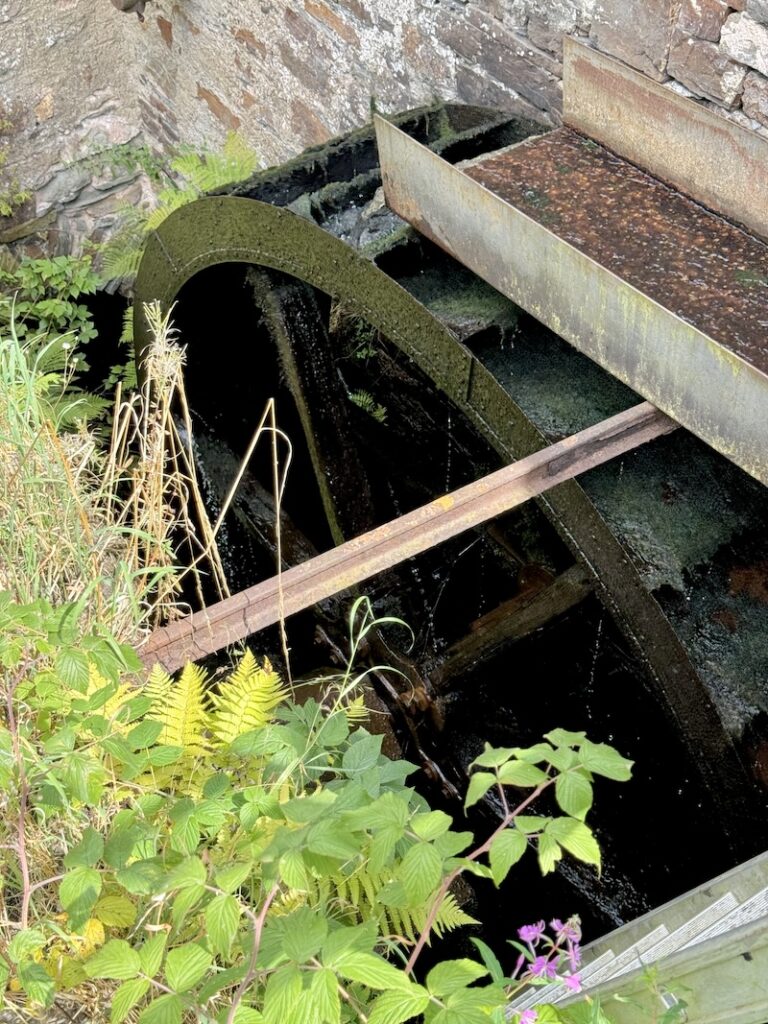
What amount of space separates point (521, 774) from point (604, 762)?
13 cm

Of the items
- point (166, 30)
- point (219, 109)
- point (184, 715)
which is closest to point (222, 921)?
point (184, 715)

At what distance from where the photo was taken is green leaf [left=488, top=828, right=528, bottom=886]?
1530 millimetres

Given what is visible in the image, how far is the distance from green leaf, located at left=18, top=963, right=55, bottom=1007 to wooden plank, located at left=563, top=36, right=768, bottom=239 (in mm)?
2407

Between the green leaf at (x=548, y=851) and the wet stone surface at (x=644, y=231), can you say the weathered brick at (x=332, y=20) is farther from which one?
the green leaf at (x=548, y=851)

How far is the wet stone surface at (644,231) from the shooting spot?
2592 mm

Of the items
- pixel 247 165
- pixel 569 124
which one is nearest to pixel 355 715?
pixel 569 124

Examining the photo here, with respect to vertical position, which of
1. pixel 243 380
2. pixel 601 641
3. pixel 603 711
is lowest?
pixel 603 711

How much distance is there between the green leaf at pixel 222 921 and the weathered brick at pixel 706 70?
2.45 m

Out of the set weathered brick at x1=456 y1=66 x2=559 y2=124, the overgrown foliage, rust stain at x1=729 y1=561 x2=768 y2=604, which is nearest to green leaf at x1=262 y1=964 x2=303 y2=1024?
the overgrown foliage

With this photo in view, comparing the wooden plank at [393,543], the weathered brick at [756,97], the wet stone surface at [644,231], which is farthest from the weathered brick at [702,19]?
the wooden plank at [393,543]

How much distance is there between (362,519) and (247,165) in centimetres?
250

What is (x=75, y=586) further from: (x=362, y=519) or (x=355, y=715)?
(x=362, y=519)

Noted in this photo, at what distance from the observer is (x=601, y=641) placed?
3.57m

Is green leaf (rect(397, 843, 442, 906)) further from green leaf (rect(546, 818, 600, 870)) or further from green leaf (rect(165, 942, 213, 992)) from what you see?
green leaf (rect(165, 942, 213, 992))
